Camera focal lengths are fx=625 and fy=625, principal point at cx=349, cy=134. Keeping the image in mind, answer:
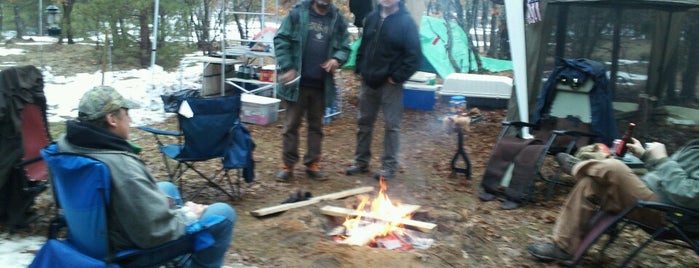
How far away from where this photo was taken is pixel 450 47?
38.2ft

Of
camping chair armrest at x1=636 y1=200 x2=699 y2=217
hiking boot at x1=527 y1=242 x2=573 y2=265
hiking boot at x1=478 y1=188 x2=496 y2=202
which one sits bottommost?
hiking boot at x1=527 y1=242 x2=573 y2=265

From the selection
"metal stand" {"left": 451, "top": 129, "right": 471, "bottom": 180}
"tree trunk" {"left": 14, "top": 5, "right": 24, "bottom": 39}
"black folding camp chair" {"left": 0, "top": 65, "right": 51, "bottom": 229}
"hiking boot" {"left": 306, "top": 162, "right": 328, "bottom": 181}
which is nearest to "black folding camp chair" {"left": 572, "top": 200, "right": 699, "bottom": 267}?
"metal stand" {"left": 451, "top": 129, "right": 471, "bottom": 180}

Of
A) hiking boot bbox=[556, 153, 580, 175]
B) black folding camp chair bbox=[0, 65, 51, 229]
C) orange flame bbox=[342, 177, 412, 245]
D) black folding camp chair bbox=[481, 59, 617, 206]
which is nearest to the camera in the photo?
black folding camp chair bbox=[0, 65, 51, 229]

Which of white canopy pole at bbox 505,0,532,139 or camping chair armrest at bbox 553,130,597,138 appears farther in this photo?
white canopy pole at bbox 505,0,532,139

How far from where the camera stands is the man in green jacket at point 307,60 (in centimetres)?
558

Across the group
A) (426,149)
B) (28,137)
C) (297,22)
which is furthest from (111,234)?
(426,149)

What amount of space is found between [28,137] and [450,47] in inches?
334

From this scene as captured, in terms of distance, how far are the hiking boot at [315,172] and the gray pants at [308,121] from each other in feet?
0.15

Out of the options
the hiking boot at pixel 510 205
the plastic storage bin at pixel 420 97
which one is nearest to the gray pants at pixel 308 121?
the hiking boot at pixel 510 205

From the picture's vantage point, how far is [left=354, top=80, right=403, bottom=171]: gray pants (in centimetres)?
570

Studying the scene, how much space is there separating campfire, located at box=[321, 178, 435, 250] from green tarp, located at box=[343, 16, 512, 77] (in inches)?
219

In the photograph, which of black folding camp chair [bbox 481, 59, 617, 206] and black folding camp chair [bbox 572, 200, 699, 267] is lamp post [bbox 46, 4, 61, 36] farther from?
black folding camp chair [bbox 572, 200, 699, 267]

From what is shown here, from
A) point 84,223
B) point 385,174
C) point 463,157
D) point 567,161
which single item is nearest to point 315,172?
point 385,174

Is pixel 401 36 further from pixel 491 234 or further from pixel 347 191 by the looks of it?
pixel 491 234
